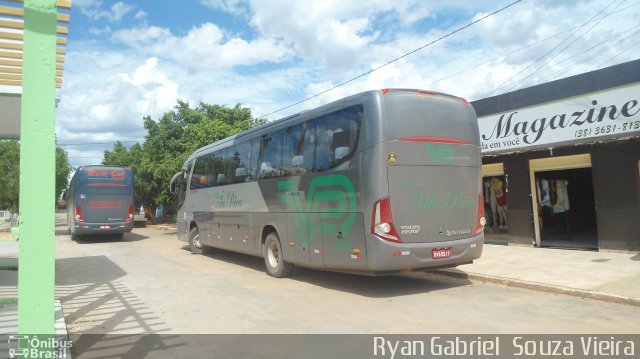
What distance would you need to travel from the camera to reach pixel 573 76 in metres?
12.1

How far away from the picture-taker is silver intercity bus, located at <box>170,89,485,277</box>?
7805mm

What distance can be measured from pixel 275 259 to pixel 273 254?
121 mm

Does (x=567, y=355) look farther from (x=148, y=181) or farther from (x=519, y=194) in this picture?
(x=148, y=181)

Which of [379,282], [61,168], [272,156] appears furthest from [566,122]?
[61,168]

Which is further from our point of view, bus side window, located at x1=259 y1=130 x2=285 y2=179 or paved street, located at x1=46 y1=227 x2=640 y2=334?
bus side window, located at x1=259 y1=130 x2=285 y2=179

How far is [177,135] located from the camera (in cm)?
2950

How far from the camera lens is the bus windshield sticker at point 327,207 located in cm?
823

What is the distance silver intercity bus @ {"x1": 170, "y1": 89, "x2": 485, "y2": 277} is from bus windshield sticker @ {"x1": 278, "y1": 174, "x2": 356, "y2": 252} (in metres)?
0.02

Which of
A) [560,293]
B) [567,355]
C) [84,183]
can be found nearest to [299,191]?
[560,293]

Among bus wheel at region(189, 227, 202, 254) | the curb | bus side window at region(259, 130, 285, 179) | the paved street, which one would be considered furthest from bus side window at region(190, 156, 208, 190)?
the curb

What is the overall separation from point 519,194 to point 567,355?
927cm

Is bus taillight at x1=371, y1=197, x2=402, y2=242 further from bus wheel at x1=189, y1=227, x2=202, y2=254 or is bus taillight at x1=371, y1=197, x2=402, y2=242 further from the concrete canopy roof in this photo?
bus wheel at x1=189, y1=227, x2=202, y2=254

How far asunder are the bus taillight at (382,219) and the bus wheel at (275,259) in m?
3.17

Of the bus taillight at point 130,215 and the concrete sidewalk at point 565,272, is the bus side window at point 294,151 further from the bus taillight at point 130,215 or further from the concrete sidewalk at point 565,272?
the bus taillight at point 130,215
